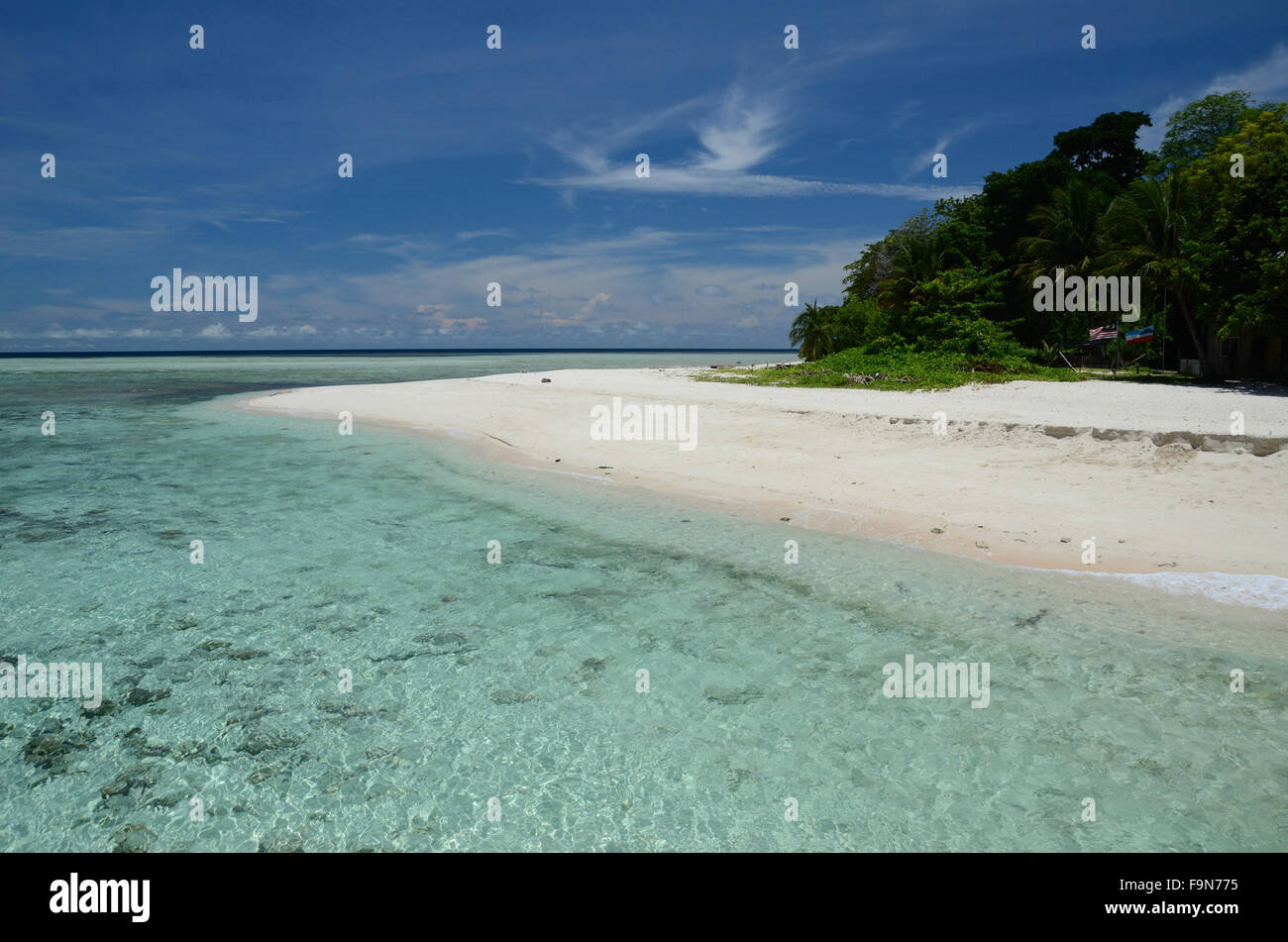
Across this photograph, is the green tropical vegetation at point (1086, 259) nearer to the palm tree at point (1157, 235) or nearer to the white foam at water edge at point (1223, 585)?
the palm tree at point (1157, 235)

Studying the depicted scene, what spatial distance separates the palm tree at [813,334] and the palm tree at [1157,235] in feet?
71.4

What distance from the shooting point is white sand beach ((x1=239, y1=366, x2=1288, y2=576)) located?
9.48m

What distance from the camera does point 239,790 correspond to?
4754 mm

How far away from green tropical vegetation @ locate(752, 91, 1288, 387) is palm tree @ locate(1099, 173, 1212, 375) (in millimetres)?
63

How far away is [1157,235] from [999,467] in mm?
23906

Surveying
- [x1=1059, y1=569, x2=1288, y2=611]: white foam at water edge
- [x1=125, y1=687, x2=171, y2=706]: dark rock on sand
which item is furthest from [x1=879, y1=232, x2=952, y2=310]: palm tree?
[x1=125, y1=687, x2=171, y2=706]: dark rock on sand

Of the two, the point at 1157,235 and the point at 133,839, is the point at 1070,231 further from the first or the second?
the point at 133,839

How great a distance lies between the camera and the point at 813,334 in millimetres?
53781

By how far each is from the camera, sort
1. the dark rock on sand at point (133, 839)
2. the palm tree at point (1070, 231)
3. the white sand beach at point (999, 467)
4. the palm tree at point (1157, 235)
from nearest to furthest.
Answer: the dark rock on sand at point (133, 839), the white sand beach at point (999, 467), the palm tree at point (1157, 235), the palm tree at point (1070, 231)

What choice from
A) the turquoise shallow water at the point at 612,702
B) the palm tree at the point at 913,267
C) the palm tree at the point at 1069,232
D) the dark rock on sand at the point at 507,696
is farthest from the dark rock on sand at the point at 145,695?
the palm tree at the point at 1069,232

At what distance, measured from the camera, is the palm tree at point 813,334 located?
171 ft

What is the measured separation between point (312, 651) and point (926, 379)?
24.4 m
